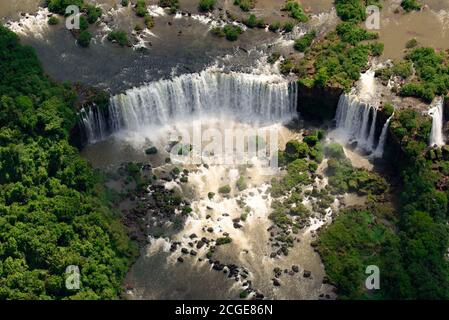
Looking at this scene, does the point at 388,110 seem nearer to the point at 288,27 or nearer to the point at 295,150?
the point at 295,150

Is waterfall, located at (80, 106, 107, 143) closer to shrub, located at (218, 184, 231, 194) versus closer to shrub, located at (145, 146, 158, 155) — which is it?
shrub, located at (145, 146, 158, 155)

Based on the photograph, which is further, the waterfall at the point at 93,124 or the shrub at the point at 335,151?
the waterfall at the point at 93,124

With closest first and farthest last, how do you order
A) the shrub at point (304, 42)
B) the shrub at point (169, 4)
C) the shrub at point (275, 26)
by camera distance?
the shrub at point (304, 42)
the shrub at point (275, 26)
the shrub at point (169, 4)

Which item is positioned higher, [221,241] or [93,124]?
[93,124]

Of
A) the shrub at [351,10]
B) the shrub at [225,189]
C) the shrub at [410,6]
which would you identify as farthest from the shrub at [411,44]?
the shrub at [225,189]

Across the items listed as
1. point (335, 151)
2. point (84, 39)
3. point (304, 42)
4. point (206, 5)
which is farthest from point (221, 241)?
point (206, 5)

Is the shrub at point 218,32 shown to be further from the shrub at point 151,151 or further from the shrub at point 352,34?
the shrub at point 151,151

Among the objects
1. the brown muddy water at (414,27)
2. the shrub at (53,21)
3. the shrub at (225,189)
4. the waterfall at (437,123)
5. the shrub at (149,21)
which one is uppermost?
the shrub at (53,21)
